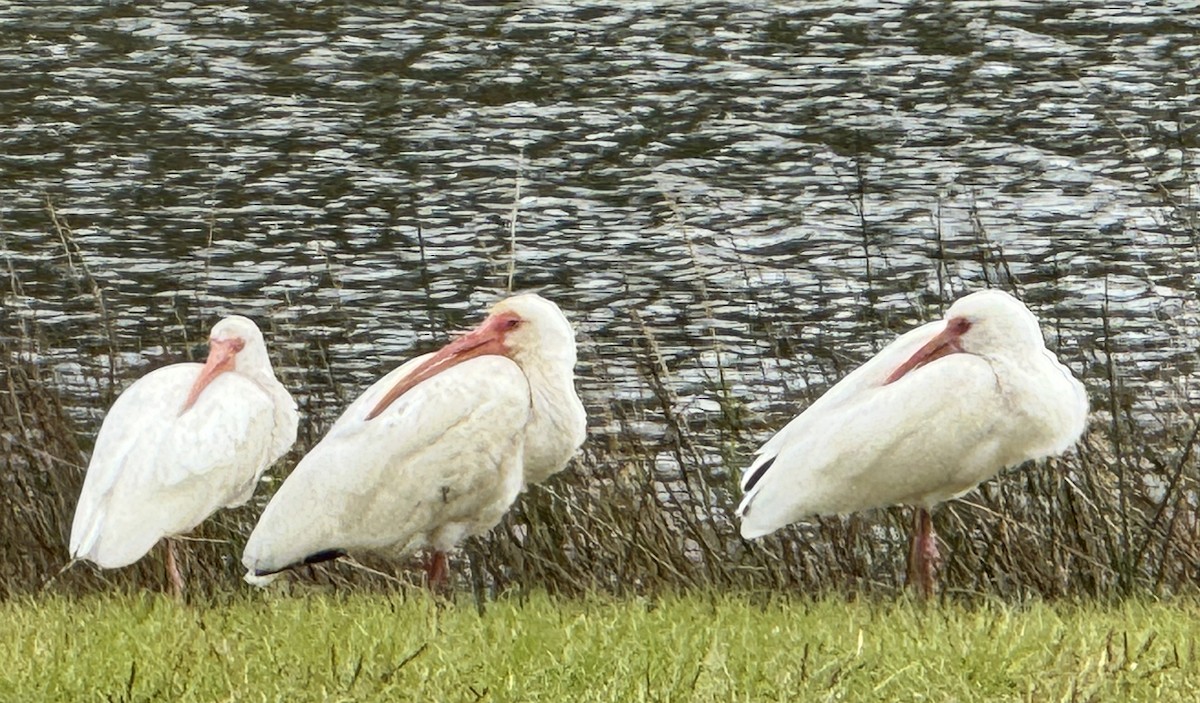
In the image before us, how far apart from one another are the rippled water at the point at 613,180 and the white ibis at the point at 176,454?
4.94ft

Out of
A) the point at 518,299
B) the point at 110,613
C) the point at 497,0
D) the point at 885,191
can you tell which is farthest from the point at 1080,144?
the point at 110,613

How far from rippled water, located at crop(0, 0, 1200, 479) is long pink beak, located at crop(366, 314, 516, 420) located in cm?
105

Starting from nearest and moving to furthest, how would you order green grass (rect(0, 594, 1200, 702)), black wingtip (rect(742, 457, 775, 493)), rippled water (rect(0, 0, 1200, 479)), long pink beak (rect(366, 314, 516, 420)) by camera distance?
1. green grass (rect(0, 594, 1200, 702))
2. long pink beak (rect(366, 314, 516, 420))
3. black wingtip (rect(742, 457, 775, 493))
4. rippled water (rect(0, 0, 1200, 479))

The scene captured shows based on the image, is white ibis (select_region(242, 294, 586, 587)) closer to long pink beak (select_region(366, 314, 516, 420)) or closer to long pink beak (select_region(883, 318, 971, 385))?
long pink beak (select_region(366, 314, 516, 420))

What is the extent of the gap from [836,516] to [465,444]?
5.89 ft

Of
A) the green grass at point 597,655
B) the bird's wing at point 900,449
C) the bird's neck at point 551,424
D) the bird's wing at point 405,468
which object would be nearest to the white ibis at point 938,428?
the bird's wing at point 900,449

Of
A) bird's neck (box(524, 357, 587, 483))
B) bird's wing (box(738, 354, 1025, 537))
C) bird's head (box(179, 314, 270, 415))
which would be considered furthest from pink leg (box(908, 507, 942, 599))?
bird's head (box(179, 314, 270, 415))

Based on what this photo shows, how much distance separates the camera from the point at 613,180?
17.6 metres

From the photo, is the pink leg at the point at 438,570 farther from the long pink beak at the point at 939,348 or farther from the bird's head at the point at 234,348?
the long pink beak at the point at 939,348

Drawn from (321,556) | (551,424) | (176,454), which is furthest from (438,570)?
(176,454)

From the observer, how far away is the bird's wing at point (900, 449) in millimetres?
6531

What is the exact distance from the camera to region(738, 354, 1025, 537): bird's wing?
653 centimetres

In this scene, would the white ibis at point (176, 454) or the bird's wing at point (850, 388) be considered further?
the bird's wing at point (850, 388)

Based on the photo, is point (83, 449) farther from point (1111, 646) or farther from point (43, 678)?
point (1111, 646)
